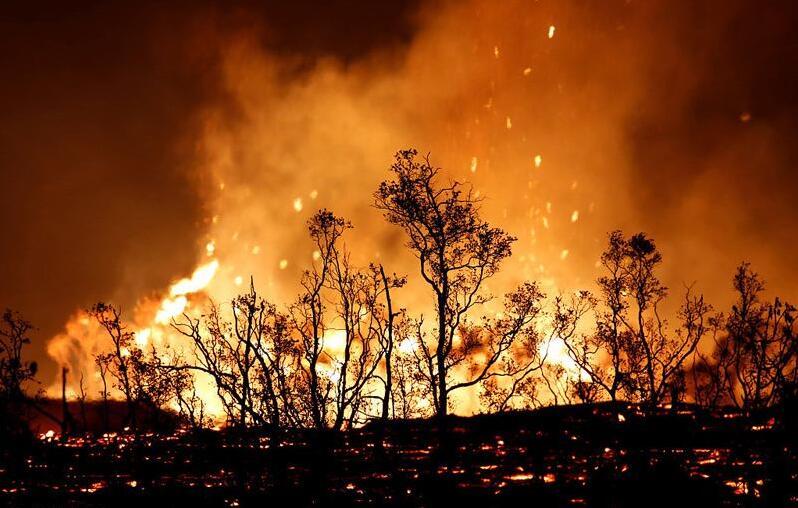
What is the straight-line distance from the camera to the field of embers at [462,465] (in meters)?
14.8

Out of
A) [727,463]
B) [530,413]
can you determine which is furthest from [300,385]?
[727,463]

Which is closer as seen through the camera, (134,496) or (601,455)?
(134,496)

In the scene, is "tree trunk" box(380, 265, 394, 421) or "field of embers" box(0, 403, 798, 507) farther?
"tree trunk" box(380, 265, 394, 421)

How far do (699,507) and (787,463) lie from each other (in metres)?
4.02

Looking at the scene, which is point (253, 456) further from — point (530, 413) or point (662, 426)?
point (662, 426)

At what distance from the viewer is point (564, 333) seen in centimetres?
5278

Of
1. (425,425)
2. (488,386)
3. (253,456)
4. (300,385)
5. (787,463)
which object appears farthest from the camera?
(488,386)

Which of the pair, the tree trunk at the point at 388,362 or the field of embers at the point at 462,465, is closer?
the field of embers at the point at 462,465

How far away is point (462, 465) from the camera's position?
18594 millimetres

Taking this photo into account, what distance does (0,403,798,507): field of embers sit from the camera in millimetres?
14836

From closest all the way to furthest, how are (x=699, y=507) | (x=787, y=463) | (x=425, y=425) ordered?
(x=699, y=507) < (x=787, y=463) < (x=425, y=425)

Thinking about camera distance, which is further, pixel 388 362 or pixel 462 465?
pixel 388 362

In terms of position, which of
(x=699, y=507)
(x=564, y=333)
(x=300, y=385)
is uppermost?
(x=564, y=333)

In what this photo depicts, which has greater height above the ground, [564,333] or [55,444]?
[564,333]
